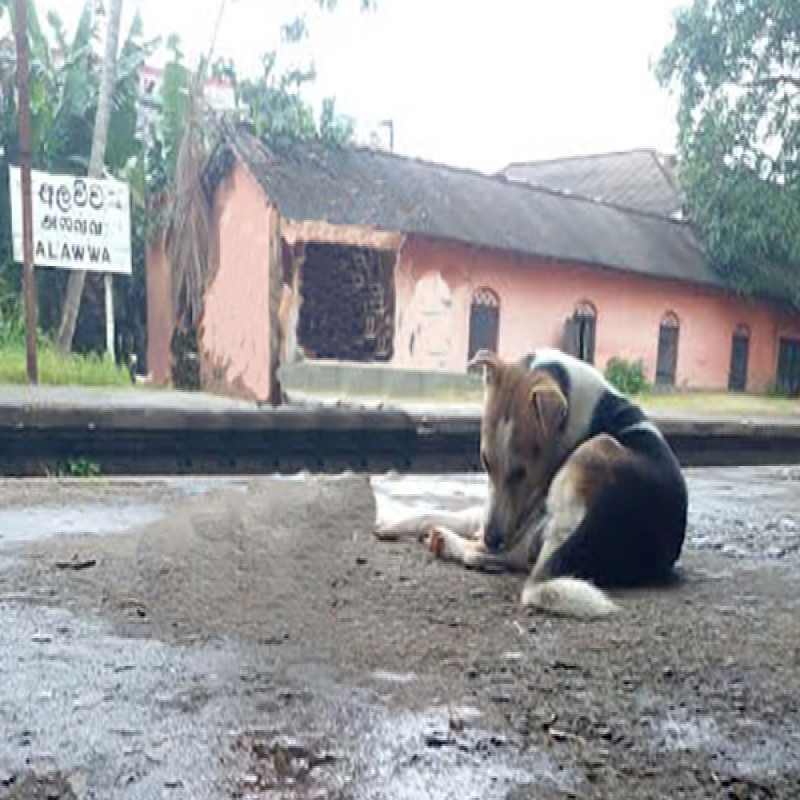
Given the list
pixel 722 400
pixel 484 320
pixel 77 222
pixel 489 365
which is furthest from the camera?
pixel 722 400

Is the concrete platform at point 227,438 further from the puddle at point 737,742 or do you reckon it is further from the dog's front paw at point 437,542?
the puddle at point 737,742

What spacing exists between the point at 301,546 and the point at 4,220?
489 inches

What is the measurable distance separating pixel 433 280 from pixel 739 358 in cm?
901

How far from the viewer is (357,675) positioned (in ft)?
6.83

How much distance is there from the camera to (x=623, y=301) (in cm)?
1880

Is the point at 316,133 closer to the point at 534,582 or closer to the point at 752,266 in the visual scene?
the point at 752,266

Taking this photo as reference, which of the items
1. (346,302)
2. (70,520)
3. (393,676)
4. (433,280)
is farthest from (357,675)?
(433,280)

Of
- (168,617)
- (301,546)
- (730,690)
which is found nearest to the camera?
(730,690)

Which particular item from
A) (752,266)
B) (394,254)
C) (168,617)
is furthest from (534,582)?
(752,266)

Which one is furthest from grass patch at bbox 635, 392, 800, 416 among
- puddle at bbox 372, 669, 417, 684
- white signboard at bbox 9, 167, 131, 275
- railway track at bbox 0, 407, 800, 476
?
puddle at bbox 372, 669, 417, 684

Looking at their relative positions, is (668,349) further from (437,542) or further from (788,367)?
(437,542)

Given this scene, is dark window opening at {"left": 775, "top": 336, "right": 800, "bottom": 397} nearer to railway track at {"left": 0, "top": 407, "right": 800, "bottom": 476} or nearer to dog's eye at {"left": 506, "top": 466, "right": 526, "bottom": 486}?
railway track at {"left": 0, "top": 407, "right": 800, "bottom": 476}

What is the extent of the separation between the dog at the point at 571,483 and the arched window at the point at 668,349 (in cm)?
1698

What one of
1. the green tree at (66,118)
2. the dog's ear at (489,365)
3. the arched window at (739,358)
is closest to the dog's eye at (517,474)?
the dog's ear at (489,365)
